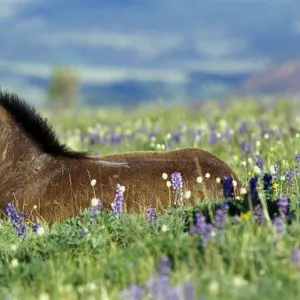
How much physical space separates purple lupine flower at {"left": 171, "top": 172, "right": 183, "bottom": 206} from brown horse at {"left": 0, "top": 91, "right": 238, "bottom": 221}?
0.50 ft

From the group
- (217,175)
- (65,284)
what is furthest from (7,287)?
(217,175)

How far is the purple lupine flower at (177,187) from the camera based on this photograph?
279 inches

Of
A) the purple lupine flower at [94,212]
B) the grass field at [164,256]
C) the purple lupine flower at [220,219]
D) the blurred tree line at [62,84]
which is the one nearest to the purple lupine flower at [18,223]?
the grass field at [164,256]

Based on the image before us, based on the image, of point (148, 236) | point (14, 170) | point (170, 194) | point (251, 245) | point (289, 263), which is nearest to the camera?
point (289, 263)

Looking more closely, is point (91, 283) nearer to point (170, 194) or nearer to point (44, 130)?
point (170, 194)

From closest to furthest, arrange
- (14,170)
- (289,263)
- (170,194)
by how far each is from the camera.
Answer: (289,263), (170,194), (14,170)

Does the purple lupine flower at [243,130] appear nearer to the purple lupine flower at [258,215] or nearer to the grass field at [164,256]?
the grass field at [164,256]

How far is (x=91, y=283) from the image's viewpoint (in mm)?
4945

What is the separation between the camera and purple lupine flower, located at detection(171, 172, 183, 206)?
709 cm

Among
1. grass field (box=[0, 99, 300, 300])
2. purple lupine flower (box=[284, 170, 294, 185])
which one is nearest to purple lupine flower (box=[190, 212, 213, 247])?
grass field (box=[0, 99, 300, 300])

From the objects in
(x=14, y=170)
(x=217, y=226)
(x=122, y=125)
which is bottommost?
(x=217, y=226)

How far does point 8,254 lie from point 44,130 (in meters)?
2.47

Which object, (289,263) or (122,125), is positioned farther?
(122,125)

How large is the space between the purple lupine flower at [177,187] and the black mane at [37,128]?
1387 millimetres
